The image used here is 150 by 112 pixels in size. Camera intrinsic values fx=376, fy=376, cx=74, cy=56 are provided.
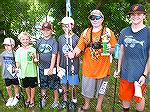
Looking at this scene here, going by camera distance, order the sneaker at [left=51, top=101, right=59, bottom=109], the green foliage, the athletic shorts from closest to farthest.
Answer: the athletic shorts < the sneaker at [left=51, top=101, right=59, bottom=109] < the green foliage

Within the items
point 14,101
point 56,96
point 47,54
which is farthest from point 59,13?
point 14,101

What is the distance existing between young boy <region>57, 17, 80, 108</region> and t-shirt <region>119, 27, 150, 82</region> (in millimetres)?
912

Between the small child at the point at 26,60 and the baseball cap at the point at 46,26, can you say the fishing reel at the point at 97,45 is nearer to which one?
the baseball cap at the point at 46,26

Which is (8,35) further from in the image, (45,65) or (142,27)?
(142,27)

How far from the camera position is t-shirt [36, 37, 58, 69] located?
625 cm

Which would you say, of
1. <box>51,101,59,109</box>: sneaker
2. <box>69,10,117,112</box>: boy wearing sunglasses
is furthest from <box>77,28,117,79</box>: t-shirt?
<box>51,101,59,109</box>: sneaker

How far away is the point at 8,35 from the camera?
8633 millimetres

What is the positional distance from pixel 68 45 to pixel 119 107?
153 centimetres

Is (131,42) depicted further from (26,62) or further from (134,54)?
(26,62)

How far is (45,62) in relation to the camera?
20.8ft

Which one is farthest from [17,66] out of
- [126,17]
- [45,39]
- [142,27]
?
[126,17]

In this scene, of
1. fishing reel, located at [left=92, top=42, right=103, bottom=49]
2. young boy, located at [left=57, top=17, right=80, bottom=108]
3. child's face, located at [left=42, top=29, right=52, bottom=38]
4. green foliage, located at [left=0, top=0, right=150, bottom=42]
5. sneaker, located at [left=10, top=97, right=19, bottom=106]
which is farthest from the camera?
green foliage, located at [left=0, top=0, right=150, bottom=42]

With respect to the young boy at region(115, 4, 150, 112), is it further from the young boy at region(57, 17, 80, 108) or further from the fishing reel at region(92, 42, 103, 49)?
the young boy at region(57, 17, 80, 108)

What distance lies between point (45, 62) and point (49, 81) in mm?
369
